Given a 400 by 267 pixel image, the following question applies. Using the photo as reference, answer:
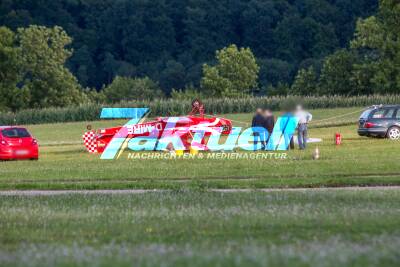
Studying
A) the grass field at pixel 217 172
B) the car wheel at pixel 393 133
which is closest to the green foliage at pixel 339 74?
the car wheel at pixel 393 133

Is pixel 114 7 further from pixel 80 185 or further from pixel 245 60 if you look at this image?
pixel 80 185

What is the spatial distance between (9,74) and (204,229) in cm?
9158

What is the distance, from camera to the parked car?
157 ft

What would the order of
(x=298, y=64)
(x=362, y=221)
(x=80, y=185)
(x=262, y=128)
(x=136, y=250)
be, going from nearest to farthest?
1. (x=136, y=250)
2. (x=362, y=221)
3. (x=80, y=185)
4. (x=262, y=128)
5. (x=298, y=64)

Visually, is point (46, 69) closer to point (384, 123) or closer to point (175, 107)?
point (175, 107)

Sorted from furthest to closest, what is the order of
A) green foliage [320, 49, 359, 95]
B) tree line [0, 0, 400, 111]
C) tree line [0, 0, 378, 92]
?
tree line [0, 0, 378, 92]
green foliage [320, 49, 359, 95]
tree line [0, 0, 400, 111]

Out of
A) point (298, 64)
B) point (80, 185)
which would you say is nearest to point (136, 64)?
point (298, 64)

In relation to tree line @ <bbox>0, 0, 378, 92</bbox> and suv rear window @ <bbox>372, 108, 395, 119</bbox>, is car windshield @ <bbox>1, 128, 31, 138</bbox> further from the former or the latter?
tree line @ <bbox>0, 0, 378, 92</bbox>

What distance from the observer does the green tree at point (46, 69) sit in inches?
4363

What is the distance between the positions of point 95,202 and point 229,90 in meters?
94.1

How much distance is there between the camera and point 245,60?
12081 cm

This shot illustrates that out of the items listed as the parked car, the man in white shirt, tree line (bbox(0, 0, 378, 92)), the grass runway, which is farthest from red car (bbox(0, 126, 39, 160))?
tree line (bbox(0, 0, 378, 92))

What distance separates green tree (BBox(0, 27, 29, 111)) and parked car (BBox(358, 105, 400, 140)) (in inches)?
2394

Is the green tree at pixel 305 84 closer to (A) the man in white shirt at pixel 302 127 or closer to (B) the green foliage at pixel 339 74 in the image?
(B) the green foliage at pixel 339 74
